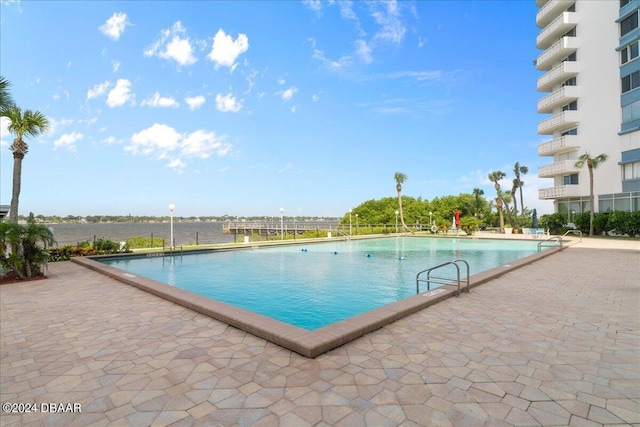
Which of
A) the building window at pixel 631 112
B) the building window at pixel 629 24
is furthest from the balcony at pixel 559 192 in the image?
the building window at pixel 629 24

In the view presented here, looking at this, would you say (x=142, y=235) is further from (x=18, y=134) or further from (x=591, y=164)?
(x=591, y=164)

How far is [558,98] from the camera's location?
28234 millimetres

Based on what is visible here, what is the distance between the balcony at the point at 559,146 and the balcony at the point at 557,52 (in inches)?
295

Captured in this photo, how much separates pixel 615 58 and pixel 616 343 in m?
31.5

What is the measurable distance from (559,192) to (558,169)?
6.79 feet

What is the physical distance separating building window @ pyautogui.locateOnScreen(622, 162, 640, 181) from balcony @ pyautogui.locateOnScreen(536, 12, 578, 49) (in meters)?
13.2

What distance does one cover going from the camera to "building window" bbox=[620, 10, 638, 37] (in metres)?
23.3

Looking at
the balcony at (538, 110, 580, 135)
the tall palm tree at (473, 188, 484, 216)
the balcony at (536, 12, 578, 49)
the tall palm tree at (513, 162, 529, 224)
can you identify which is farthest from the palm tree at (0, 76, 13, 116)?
the tall palm tree at (473, 188, 484, 216)

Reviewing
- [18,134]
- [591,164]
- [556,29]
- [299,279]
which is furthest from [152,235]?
[556,29]

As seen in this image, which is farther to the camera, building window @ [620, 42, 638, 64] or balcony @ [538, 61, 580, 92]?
balcony @ [538, 61, 580, 92]

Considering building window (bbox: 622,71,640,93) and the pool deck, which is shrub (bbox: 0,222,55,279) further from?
building window (bbox: 622,71,640,93)

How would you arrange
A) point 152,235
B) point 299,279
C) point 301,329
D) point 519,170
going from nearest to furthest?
point 301,329 → point 299,279 → point 152,235 → point 519,170

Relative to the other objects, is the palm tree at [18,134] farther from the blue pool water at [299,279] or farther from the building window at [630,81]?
the building window at [630,81]

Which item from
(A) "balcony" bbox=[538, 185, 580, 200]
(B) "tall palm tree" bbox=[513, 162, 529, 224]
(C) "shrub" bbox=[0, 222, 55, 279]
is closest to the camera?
(C) "shrub" bbox=[0, 222, 55, 279]
